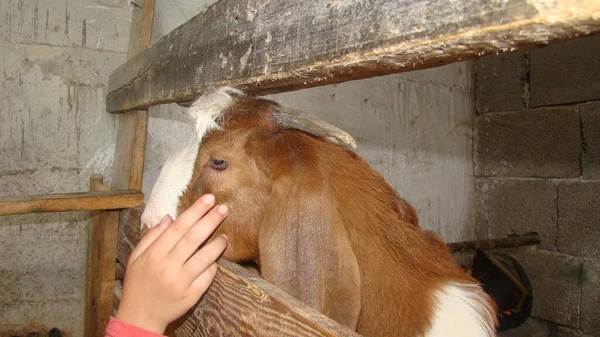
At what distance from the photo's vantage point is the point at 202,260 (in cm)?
124

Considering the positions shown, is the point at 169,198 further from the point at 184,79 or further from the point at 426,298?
the point at 426,298

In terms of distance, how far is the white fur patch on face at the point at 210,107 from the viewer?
1.53 meters

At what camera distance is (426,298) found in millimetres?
1489

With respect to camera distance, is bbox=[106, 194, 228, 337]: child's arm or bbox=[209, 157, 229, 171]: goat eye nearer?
bbox=[106, 194, 228, 337]: child's arm

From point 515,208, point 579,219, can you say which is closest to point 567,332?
point 579,219

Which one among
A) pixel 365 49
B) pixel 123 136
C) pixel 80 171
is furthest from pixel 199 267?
pixel 80 171

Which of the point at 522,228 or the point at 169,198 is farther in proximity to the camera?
A: the point at 522,228

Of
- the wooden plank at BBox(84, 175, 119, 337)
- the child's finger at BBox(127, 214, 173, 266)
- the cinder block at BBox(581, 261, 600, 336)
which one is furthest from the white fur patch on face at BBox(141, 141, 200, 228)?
the cinder block at BBox(581, 261, 600, 336)

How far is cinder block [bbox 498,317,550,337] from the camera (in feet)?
13.8

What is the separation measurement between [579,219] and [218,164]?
3.57 metres

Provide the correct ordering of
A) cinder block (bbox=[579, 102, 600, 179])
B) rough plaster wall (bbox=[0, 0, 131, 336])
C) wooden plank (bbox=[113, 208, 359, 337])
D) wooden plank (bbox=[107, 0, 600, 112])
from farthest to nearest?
cinder block (bbox=[579, 102, 600, 179]) < rough plaster wall (bbox=[0, 0, 131, 336]) < wooden plank (bbox=[113, 208, 359, 337]) < wooden plank (bbox=[107, 0, 600, 112])

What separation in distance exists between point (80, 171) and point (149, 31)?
99 centimetres

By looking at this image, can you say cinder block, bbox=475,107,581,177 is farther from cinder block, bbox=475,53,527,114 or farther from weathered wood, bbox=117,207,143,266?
weathered wood, bbox=117,207,143,266

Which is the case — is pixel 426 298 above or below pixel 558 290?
above
